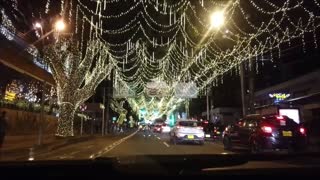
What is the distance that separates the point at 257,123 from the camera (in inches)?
875

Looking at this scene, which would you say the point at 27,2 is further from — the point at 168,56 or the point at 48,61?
the point at 168,56

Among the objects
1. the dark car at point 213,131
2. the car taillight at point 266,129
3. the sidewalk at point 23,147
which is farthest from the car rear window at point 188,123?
the dark car at point 213,131

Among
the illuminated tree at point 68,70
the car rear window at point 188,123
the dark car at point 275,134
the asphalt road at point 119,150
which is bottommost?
the asphalt road at point 119,150

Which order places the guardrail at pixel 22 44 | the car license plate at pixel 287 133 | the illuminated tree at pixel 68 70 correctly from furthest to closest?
the illuminated tree at pixel 68 70 < the guardrail at pixel 22 44 < the car license plate at pixel 287 133

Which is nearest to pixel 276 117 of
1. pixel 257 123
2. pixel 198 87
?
pixel 257 123

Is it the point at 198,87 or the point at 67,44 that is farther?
the point at 198,87

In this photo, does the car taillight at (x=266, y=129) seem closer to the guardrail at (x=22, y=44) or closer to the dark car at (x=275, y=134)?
the dark car at (x=275, y=134)

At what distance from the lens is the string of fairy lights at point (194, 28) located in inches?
1070

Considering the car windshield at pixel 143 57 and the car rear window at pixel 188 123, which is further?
the car rear window at pixel 188 123

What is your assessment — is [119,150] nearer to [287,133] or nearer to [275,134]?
[275,134]

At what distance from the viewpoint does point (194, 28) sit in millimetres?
29375

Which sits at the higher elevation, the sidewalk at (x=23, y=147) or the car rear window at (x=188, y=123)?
the car rear window at (x=188, y=123)

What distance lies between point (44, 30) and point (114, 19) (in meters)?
5.51

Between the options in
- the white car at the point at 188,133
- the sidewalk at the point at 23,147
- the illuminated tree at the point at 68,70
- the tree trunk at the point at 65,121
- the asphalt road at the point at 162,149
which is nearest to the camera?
the sidewalk at the point at 23,147
